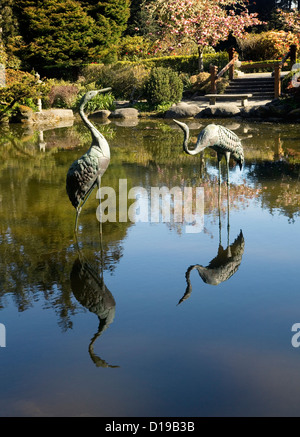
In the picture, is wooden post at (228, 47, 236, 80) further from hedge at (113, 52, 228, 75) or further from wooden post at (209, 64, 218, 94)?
hedge at (113, 52, 228, 75)

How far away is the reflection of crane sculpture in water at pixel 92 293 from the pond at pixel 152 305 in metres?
0.02

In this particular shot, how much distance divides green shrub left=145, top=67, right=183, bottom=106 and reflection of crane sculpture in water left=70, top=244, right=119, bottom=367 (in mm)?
19270

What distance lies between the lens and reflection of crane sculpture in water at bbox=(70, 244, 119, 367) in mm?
5688

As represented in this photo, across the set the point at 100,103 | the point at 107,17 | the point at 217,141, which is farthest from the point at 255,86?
the point at 217,141

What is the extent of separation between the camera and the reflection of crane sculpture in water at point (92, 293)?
5.69 metres

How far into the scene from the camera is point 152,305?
596cm

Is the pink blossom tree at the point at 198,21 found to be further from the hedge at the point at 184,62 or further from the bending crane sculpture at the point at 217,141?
the bending crane sculpture at the point at 217,141

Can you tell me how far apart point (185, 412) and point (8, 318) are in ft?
7.70

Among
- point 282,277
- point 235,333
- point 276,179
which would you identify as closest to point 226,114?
point 276,179

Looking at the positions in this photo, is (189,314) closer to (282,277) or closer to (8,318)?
(282,277)

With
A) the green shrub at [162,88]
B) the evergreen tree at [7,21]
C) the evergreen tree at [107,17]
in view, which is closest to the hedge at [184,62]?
the evergreen tree at [107,17]

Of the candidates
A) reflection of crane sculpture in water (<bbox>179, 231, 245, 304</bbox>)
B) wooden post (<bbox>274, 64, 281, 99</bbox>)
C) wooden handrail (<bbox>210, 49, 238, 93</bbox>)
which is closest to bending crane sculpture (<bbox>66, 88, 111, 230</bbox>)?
reflection of crane sculpture in water (<bbox>179, 231, 245, 304</bbox>)

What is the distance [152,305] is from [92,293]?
2.58ft

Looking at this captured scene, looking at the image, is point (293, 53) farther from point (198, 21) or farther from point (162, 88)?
point (162, 88)
